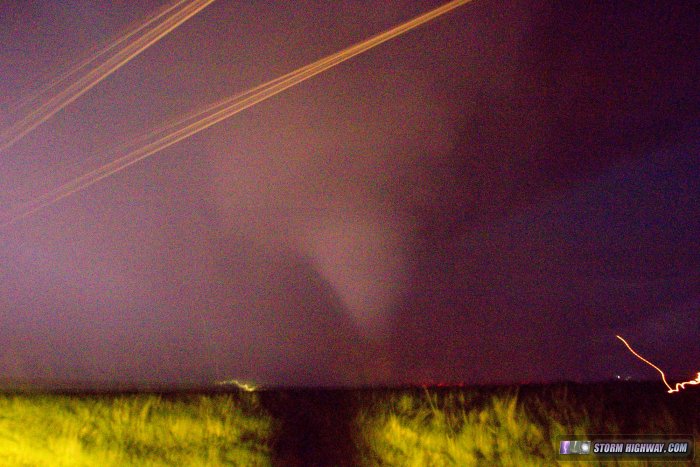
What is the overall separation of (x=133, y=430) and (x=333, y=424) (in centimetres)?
179

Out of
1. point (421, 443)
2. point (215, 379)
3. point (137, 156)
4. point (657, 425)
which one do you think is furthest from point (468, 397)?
point (137, 156)

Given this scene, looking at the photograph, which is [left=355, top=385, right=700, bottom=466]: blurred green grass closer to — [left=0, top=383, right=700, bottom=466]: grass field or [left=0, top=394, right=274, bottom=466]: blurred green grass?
[left=0, top=383, right=700, bottom=466]: grass field

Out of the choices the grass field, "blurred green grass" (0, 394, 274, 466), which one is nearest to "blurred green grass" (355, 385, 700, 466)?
the grass field

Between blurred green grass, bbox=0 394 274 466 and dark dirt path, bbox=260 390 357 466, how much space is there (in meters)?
0.13

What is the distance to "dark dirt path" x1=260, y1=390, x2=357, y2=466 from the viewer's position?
5.29m

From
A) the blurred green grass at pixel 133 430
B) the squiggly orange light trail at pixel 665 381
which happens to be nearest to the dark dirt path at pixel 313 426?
the blurred green grass at pixel 133 430

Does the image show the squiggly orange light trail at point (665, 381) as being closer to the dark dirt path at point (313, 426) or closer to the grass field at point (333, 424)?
the grass field at point (333, 424)

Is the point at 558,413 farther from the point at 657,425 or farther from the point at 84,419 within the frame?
the point at 84,419

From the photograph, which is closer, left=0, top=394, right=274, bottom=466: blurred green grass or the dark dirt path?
left=0, top=394, right=274, bottom=466: blurred green grass

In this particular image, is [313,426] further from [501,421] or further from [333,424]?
[501,421]

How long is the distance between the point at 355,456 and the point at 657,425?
2.66 m

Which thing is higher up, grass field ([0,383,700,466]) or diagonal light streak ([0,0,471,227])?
diagonal light streak ([0,0,471,227])

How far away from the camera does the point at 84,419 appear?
5582mm

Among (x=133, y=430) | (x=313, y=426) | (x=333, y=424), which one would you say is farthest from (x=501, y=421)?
(x=133, y=430)
